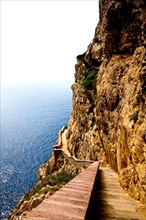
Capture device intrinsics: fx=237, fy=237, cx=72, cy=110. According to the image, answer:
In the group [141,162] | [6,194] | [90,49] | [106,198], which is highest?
[90,49]

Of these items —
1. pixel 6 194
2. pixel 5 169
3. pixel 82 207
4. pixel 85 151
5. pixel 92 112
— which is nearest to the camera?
pixel 82 207

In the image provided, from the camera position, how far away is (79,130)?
110 feet

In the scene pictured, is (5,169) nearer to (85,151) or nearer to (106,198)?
(85,151)

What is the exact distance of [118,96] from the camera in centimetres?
1468

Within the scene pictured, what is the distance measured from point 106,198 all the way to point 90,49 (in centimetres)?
3063

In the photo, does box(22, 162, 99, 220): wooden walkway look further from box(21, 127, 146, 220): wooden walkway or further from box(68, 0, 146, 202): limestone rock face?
A: box(68, 0, 146, 202): limestone rock face

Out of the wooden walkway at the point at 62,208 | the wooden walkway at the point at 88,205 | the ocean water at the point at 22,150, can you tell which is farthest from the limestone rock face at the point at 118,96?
the ocean water at the point at 22,150

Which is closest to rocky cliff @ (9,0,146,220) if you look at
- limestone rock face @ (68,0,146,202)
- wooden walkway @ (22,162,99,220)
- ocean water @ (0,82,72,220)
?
limestone rock face @ (68,0,146,202)

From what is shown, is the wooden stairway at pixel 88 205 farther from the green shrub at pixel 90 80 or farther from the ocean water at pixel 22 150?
the ocean water at pixel 22 150

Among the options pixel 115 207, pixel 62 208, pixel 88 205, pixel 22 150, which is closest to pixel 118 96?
pixel 115 207

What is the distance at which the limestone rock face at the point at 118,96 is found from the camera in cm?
772

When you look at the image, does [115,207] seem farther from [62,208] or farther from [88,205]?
[62,208]

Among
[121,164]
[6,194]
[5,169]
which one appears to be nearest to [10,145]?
[5,169]

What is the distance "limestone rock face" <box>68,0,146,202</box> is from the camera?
7.72 m
